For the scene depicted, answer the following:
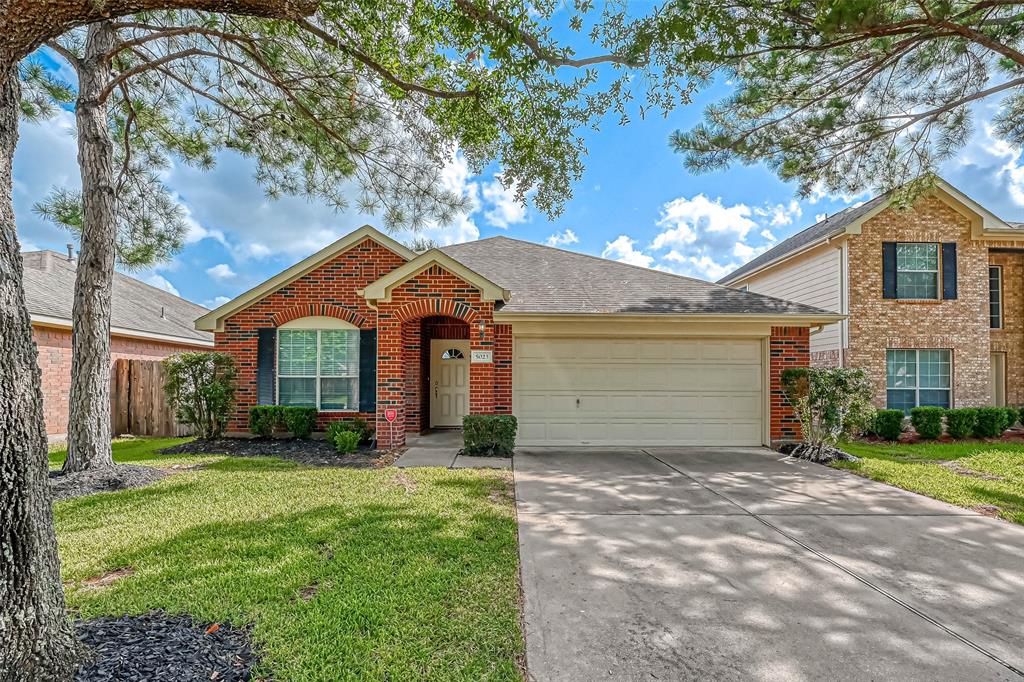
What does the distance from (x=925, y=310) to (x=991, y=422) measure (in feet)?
9.88

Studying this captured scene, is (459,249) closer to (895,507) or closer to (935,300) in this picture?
(895,507)

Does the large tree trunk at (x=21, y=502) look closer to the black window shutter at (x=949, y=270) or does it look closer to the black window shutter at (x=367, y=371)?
the black window shutter at (x=367, y=371)

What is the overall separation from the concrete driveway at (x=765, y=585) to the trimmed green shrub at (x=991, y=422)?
7.82 m

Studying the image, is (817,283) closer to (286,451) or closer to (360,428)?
(360,428)

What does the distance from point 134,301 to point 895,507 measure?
2077 centimetres

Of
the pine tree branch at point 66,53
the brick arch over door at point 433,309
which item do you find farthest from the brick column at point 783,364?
the pine tree branch at point 66,53

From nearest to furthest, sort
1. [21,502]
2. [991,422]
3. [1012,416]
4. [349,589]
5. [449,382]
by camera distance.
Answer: [21,502] → [349,589] → [991,422] → [1012,416] → [449,382]

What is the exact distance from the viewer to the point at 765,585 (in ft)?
12.0

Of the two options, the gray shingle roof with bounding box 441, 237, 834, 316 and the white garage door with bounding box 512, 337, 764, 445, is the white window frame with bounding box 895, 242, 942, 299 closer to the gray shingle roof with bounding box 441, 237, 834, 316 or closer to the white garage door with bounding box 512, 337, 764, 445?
the gray shingle roof with bounding box 441, 237, 834, 316

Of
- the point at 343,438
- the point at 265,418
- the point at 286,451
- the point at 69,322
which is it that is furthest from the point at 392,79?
the point at 69,322

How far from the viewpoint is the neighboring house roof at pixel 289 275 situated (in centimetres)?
1014

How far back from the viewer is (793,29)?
5773 millimetres

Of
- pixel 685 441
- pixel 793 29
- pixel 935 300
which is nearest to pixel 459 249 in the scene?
pixel 685 441

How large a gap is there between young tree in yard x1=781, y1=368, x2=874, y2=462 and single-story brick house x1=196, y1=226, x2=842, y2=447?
2.85 ft
